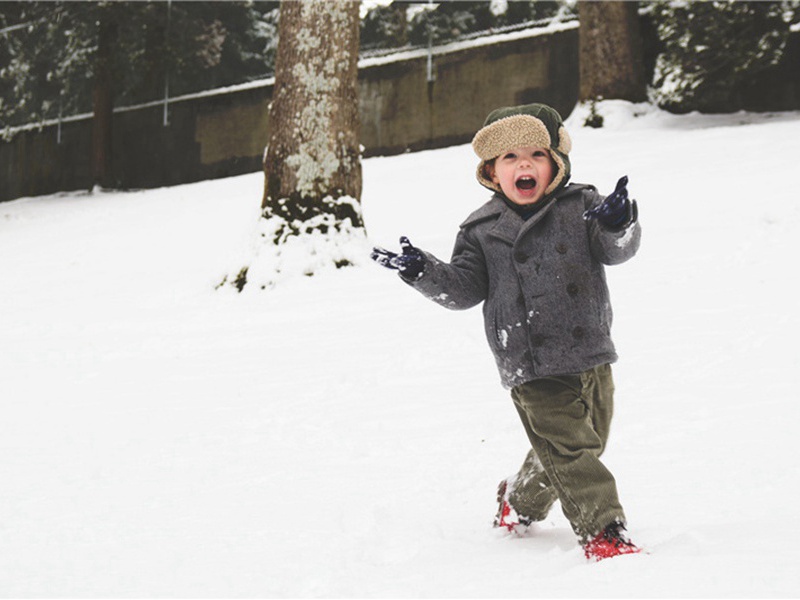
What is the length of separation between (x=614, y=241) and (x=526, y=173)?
14.7 inches

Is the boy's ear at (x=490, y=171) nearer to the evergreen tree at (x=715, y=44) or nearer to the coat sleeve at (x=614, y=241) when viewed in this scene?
the coat sleeve at (x=614, y=241)

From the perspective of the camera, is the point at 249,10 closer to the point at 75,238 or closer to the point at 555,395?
the point at 75,238

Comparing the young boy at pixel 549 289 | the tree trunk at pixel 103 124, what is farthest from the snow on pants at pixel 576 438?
the tree trunk at pixel 103 124

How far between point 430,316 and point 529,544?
312 cm

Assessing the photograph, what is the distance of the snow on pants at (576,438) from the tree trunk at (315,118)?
4.79 metres

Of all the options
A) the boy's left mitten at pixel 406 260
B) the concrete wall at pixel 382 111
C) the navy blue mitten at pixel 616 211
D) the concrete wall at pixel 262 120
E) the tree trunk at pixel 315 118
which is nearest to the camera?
the navy blue mitten at pixel 616 211

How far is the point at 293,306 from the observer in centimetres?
656

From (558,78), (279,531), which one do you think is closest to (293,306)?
(279,531)

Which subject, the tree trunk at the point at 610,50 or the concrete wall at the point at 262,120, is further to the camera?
the concrete wall at the point at 262,120

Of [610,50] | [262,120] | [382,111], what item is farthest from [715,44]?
[262,120]

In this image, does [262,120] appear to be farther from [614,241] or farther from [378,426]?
[614,241]

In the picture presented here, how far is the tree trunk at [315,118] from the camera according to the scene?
7.43 meters

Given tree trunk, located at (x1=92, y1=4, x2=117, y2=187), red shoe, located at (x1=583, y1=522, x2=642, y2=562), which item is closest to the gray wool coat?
red shoe, located at (x1=583, y1=522, x2=642, y2=562)

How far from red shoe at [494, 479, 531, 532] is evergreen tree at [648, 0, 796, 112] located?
876 cm
